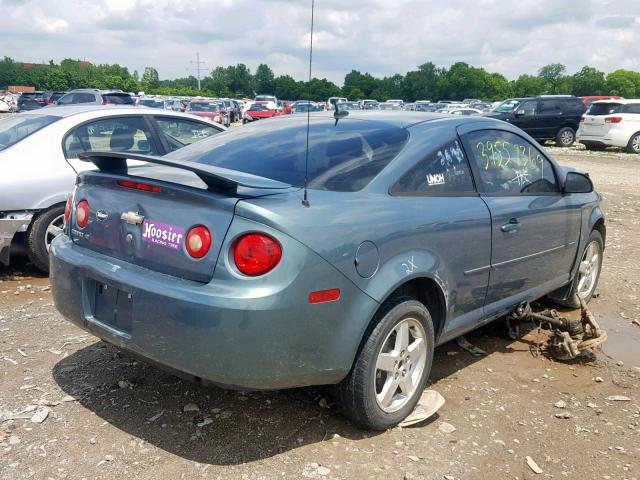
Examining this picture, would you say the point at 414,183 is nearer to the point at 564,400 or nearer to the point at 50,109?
the point at 564,400

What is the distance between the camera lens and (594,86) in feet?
300

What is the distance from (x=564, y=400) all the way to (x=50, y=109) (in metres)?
5.45

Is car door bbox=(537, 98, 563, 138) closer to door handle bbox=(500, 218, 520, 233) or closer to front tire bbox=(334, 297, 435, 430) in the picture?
door handle bbox=(500, 218, 520, 233)

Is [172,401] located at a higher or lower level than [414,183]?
lower

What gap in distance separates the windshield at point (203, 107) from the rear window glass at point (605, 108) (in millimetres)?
16503

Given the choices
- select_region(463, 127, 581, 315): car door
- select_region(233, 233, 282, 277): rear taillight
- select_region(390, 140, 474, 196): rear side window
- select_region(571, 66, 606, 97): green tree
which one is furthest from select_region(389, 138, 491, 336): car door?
select_region(571, 66, 606, 97): green tree

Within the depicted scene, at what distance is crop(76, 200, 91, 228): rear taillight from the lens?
3309 mm

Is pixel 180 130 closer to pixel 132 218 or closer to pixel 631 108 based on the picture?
pixel 132 218

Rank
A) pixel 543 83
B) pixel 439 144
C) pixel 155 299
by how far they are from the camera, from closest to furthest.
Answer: pixel 155 299 → pixel 439 144 → pixel 543 83

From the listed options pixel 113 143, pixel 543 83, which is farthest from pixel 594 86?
pixel 113 143

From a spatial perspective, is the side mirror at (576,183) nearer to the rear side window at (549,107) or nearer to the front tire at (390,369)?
the front tire at (390,369)

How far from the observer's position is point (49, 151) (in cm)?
564

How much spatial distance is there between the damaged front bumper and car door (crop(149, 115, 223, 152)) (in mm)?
1580

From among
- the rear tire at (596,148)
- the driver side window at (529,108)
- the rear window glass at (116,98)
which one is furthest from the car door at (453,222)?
the rear window glass at (116,98)
